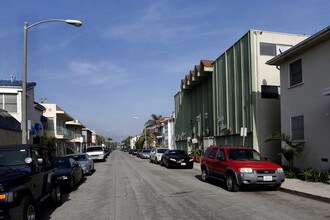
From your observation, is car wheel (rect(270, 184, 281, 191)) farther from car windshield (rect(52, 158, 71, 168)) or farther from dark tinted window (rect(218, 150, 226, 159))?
car windshield (rect(52, 158, 71, 168))

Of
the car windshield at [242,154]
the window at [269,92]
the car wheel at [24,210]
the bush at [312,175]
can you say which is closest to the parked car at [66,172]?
the car wheel at [24,210]

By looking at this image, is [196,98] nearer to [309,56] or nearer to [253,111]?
[253,111]

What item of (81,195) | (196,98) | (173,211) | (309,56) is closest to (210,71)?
(196,98)

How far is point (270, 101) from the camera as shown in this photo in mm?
23125

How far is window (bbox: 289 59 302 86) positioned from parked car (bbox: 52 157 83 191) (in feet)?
37.9

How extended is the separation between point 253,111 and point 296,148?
5814 millimetres

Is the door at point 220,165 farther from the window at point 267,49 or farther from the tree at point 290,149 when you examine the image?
the window at point 267,49

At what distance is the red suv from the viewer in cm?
1291

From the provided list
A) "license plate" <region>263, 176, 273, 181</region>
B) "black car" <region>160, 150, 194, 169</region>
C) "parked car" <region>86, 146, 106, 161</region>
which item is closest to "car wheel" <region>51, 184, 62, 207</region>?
"license plate" <region>263, 176, 273, 181</region>

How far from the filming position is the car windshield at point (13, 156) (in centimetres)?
886

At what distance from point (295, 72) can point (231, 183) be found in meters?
8.36

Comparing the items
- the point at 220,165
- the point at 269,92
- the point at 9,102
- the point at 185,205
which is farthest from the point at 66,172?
the point at 9,102

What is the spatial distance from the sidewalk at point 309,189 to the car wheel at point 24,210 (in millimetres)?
8142

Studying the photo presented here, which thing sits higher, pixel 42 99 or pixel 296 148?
pixel 42 99
